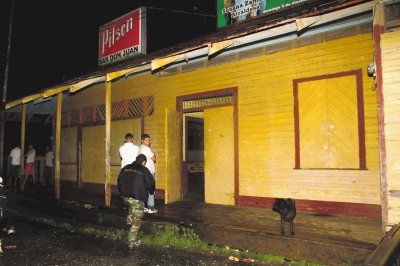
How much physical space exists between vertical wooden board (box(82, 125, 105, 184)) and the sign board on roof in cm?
587

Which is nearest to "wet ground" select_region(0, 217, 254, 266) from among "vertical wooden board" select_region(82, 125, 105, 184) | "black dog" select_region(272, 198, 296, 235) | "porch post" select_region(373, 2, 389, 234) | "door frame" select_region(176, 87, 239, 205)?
"black dog" select_region(272, 198, 296, 235)

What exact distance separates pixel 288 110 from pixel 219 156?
7.33 feet

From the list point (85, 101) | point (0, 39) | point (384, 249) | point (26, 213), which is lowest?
point (26, 213)

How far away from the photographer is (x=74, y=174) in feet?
43.0

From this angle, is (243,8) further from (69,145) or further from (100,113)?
(69,145)

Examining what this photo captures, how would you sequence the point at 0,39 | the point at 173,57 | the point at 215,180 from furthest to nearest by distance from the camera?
the point at 0,39, the point at 215,180, the point at 173,57

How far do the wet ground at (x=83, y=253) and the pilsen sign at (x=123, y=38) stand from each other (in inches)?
275

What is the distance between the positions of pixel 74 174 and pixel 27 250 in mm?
7322

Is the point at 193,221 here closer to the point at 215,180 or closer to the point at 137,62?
the point at 215,180

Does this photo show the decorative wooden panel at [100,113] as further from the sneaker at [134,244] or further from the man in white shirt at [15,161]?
the sneaker at [134,244]

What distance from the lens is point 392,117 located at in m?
4.57

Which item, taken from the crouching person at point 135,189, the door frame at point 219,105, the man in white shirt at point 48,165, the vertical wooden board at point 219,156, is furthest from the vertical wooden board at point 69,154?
the crouching person at point 135,189

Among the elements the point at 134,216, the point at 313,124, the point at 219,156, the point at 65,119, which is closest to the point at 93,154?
the point at 65,119

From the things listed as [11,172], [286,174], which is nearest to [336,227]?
[286,174]
